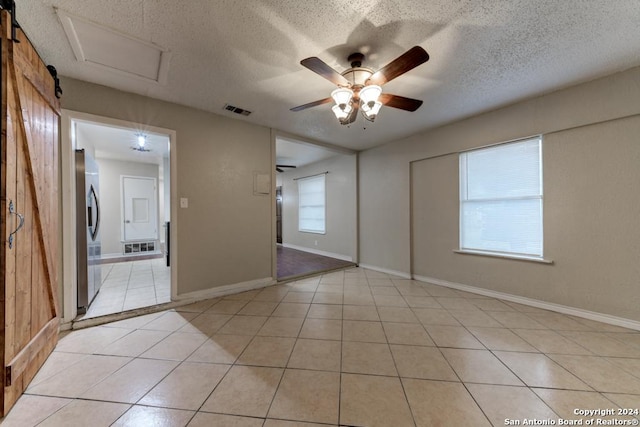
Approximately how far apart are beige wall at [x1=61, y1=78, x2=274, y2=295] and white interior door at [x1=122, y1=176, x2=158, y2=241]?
14.7 ft

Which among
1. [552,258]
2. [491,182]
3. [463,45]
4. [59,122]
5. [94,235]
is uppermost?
[463,45]

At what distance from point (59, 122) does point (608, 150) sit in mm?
5433

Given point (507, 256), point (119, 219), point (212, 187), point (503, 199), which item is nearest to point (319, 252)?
point (212, 187)

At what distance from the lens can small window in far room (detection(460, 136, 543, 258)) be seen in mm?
2920

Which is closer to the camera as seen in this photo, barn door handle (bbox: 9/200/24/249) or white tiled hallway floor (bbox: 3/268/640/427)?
white tiled hallway floor (bbox: 3/268/640/427)

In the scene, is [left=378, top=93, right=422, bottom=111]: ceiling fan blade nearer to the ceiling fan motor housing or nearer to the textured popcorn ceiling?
the ceiling fan motor housing

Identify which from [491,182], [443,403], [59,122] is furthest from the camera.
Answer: [491,182]

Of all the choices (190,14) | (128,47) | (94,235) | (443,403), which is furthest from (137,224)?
(443,403)

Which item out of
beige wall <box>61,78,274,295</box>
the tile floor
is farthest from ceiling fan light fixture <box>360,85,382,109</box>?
the tile floor

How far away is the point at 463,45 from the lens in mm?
1947

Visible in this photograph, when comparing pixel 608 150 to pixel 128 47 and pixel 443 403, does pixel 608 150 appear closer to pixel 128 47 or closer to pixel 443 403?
pixel 443 403

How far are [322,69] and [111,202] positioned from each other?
679 cm

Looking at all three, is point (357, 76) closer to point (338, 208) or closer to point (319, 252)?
point (338, 208)

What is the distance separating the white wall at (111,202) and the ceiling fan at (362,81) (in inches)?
259
